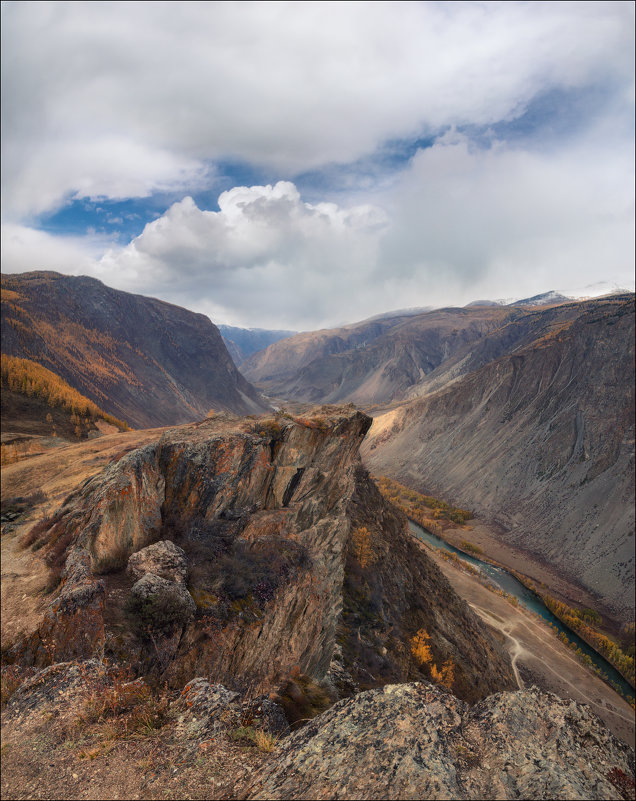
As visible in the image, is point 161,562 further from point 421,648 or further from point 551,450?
point 551,450

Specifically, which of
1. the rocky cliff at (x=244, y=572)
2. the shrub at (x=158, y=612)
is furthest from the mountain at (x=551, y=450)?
the shrub at (x=158, y=612)

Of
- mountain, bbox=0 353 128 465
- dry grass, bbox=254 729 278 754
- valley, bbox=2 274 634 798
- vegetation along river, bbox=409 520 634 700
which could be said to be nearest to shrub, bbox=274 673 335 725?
valley, bbox=2 274 634 798

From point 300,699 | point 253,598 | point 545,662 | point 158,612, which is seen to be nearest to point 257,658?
point 253,598

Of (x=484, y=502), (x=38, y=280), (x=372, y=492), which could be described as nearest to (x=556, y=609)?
(x=484, y=502)

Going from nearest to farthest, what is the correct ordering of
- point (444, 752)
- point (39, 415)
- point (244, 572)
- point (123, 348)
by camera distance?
point (444, 752), point (244, 572), point (39, 415), point (123, 348)

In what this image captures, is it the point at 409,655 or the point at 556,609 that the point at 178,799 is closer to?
the point at 409,655

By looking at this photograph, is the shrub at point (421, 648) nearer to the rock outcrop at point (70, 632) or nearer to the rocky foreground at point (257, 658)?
the rocky foreground at point (257, 658)
